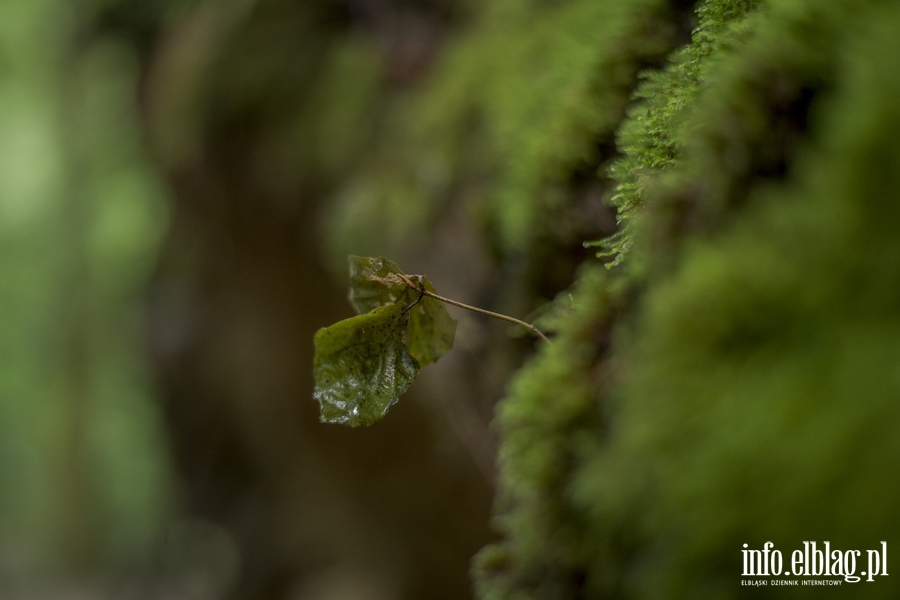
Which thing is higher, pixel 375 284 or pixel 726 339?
pixel 375 284

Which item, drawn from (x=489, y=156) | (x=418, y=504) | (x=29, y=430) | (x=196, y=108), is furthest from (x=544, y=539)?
(x=29, y=430)

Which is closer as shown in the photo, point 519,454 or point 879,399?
point 879,399

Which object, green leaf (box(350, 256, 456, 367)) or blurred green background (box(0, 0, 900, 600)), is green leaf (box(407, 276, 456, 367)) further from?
blurred green background (box(0, 0, 900, 600))

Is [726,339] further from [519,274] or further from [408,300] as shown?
[519,274]

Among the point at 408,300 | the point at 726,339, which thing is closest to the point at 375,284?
the point at 408,300

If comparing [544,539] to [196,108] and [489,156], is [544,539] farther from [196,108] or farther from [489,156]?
[196,108]

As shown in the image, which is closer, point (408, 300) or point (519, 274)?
point (408, 300)
